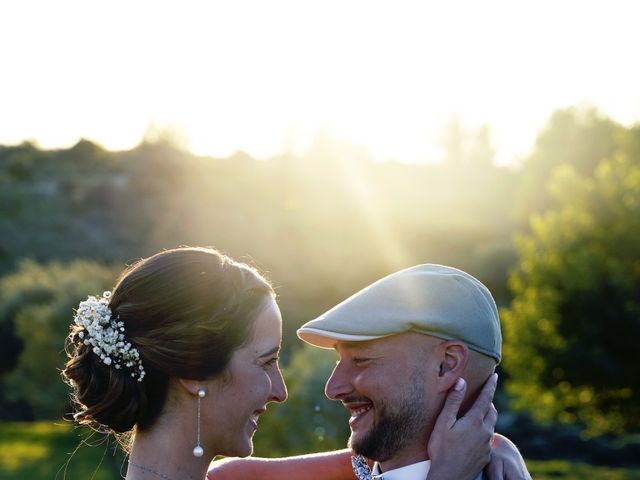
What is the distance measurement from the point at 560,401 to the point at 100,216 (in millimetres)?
35357

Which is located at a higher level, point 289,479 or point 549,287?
point 289,479

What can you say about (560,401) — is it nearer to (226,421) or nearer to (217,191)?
(226,421)

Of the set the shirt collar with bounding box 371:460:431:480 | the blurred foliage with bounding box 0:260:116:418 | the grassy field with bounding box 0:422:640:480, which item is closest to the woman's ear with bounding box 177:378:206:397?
the shirt collar with bounding box 371:460:431:480

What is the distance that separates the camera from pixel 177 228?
134 ft

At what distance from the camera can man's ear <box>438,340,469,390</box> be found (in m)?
2.81

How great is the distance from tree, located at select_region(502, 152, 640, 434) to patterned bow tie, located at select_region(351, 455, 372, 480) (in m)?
14.1

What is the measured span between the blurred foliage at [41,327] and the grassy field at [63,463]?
73cm

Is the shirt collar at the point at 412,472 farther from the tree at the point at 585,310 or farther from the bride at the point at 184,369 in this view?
the tree at the point at 585,310

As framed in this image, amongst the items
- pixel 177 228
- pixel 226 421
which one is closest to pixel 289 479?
pixel 226 421

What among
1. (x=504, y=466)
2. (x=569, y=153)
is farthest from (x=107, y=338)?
(x=569, y=153)

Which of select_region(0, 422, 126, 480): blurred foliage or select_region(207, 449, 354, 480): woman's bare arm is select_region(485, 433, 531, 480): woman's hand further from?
select_region(0, 422, 126, 480): blurred foliage

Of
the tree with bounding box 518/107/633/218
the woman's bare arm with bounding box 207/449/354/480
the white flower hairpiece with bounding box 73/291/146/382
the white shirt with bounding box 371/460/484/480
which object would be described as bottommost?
the tree with bounding box 518/107/633/218

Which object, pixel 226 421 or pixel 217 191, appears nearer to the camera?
pixel 226 421

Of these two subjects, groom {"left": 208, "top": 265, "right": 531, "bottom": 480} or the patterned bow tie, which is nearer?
groom {"left": 208, "top": 265, "right": 531, "bottom": 480}
